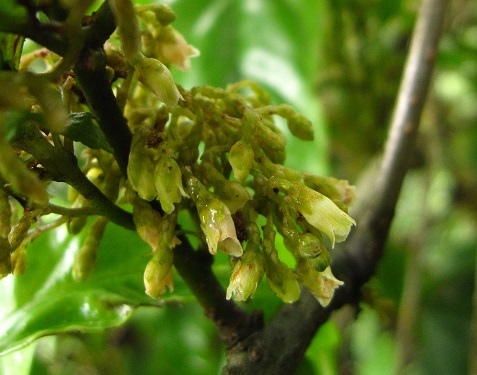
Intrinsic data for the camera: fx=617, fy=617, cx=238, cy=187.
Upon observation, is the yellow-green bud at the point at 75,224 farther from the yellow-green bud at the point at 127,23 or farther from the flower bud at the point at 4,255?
the yellow-green bud at the point at 127,23

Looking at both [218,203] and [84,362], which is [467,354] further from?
[218,203]

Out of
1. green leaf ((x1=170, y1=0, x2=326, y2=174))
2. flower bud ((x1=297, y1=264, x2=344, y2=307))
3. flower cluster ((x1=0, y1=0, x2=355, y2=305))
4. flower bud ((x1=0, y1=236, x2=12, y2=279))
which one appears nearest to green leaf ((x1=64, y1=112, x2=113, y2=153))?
flower cluster ((x1=0, y1=0, x2=355, y2=305))

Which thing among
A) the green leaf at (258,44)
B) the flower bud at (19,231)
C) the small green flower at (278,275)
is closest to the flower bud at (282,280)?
the small green flower at (278,275)

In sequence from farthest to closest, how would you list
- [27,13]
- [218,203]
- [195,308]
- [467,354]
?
[467,354] < [195,308] < [218,203] < [27,13]

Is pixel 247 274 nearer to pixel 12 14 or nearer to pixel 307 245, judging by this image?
pixel 307 245

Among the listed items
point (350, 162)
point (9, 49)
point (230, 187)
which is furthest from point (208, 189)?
point (350, 162)

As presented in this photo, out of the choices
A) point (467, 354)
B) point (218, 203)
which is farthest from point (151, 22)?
point (467, 354)
